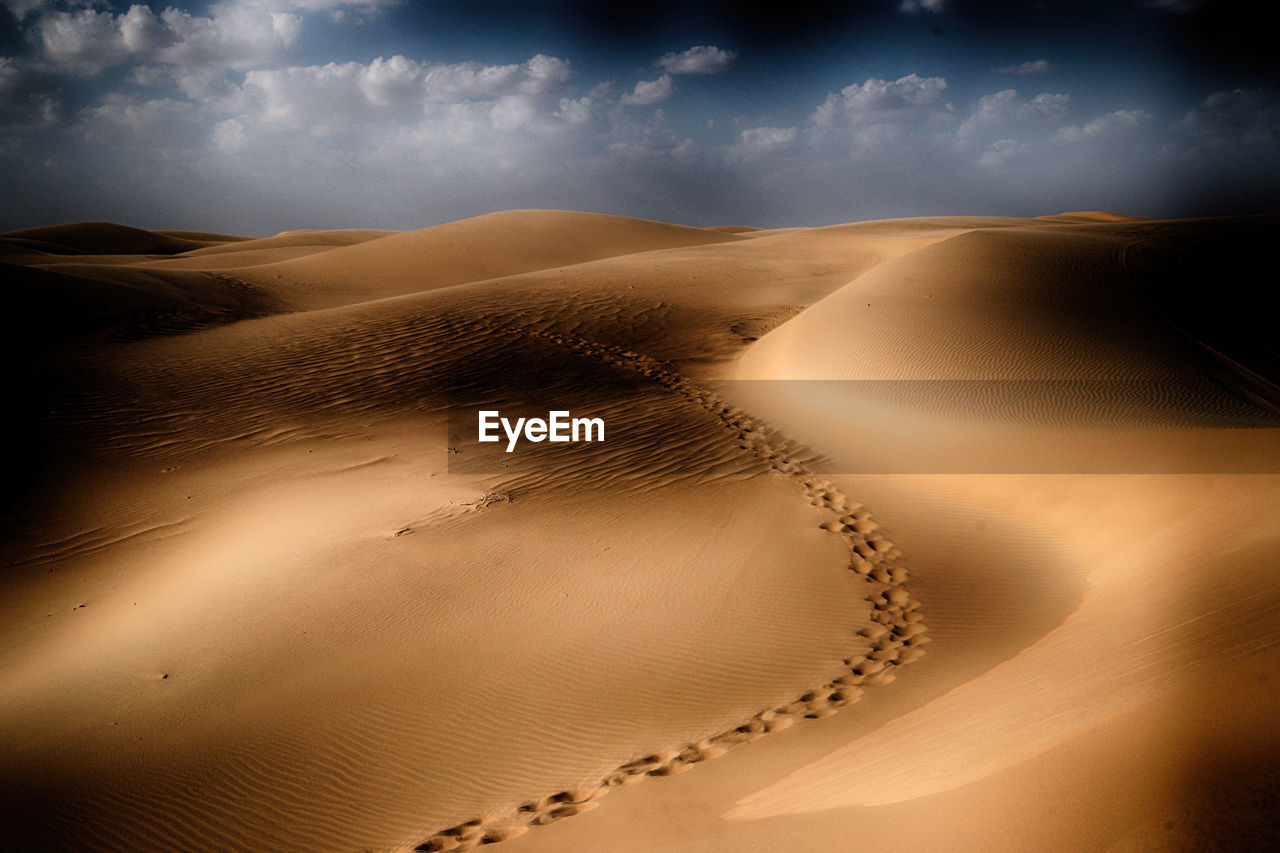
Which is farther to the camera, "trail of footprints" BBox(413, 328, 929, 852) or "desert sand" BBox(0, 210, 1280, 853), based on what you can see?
"trail of footprints" BBox(413, 328, 929, 852)

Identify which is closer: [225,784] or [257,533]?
[225,784]

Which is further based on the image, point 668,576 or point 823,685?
point 668,576

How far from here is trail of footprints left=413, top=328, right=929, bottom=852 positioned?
3520mm

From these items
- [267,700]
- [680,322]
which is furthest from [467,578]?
[680,322]

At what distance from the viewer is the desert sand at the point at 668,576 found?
320 cm

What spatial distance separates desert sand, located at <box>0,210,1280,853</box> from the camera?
→ 10.5 feet

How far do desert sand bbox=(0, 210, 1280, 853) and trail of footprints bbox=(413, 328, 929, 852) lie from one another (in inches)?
1.1

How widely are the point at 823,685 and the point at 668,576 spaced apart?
1.71 m

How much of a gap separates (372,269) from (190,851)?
81.7ft

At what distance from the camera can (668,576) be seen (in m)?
5.85

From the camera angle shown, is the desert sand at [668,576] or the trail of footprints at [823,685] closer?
the desert sand at [668,576]

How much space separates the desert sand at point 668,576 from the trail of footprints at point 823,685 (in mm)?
28

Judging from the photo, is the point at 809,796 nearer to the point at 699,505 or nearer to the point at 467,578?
the point at 467,578

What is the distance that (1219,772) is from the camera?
2281mm
